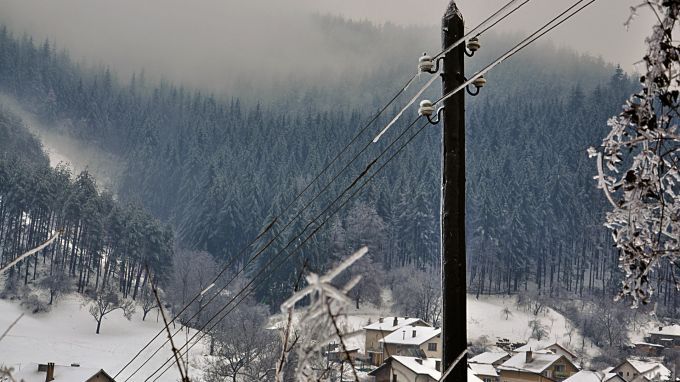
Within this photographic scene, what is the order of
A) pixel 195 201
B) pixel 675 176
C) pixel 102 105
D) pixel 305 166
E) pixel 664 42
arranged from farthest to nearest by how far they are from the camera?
pixel 102 105, pixel 305 166, pixel 195 201, pixel 675 176, pixel 664 42

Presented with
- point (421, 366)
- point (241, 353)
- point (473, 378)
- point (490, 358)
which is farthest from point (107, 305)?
point (473, 378)

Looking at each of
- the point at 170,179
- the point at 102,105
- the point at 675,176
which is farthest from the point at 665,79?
the point at 102,105

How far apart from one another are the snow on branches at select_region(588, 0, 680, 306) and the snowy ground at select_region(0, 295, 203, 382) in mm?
43827

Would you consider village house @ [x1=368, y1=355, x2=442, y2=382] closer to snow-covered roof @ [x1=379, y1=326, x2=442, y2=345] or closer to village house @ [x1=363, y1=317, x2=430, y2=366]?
village house @ [x1=363, y1=317, x2=430, y2=366]

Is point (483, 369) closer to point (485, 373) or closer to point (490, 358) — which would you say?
point (485, 373)

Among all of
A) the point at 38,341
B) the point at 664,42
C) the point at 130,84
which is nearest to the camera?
the point at 664,42

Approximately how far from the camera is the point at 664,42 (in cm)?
202

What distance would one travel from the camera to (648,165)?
7.05 ft

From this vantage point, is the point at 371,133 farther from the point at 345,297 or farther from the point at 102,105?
the point at 345,297

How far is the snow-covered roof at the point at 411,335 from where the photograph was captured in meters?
46.3

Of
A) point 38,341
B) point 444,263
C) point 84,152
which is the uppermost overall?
point 84,152

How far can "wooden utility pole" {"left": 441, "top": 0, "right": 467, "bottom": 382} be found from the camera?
14.5 ft

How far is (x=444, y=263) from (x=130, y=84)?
19024 centimetres

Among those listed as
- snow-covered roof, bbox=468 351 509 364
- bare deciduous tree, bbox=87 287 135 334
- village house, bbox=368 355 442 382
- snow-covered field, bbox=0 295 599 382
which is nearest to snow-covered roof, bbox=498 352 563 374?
snow-covered roof, bbox=468 351 509 364
